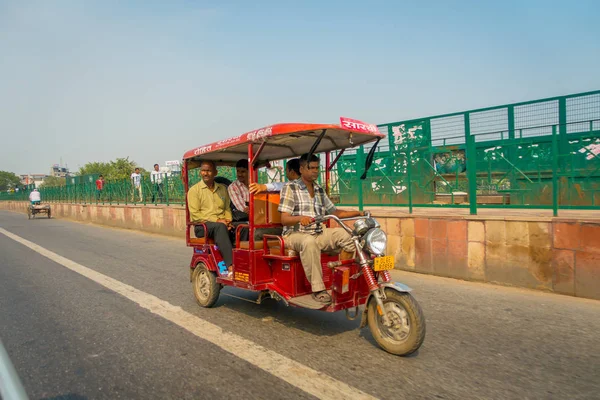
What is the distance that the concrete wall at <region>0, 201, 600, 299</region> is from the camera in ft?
18.0

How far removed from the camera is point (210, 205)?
559cm

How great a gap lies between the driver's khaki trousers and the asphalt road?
0.59 metres

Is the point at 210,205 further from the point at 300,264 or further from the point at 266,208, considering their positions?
the point at 300,264

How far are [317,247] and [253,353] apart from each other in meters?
1.12

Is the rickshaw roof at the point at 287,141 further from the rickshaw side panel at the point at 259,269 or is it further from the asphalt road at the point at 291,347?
the asphalt road at the point at 291,347

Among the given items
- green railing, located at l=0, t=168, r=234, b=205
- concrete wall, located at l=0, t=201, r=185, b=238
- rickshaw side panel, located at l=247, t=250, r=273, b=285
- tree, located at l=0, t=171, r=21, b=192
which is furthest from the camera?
tree, located at l=0, t=171, r=21, b=192

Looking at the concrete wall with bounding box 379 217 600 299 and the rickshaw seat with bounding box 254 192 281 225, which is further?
the concrete wall with bounding box 379 217 600 299

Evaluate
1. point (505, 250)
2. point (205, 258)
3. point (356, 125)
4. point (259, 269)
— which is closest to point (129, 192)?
point (205, 258)

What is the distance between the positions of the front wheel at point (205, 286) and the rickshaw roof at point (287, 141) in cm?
146

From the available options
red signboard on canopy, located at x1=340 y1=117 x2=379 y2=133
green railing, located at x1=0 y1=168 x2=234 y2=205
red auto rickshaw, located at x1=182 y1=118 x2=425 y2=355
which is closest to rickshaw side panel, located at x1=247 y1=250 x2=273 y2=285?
red auto rickshaw, located at x1=182 y1=118 x2=425 y2=355

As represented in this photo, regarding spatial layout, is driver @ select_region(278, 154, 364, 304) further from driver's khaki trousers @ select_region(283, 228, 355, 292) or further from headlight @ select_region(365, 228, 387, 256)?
headlight @ select_region(365, 228, 387, 256)

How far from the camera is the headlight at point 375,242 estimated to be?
12.3 feet

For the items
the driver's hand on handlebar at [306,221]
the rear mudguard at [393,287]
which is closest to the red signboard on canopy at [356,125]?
the driver's hand on handlebar at [306,221]

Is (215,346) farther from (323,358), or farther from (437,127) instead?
(437,127)
